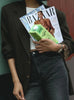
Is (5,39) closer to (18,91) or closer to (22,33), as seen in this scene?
(22,33)

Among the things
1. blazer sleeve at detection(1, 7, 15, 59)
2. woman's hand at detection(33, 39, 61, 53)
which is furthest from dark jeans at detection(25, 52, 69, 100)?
blazer sleeve at detection(1, 7, 15, 59)

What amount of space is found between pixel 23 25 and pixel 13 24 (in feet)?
0.21

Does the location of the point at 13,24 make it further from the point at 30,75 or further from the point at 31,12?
the point at 30,75

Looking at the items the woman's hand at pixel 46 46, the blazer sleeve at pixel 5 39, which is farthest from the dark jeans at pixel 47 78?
the blazer sleeve at pixel 5 39

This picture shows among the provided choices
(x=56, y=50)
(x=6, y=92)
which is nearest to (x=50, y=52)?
(x=56, y=50)

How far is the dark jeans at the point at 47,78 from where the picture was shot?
1096mm

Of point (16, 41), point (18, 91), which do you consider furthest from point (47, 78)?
point (16, 41)

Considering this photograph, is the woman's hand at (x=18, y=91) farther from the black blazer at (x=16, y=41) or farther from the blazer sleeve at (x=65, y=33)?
the blazer sleeve at (x=65, y=33)

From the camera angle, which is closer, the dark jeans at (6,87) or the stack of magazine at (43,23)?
the stack of magazine at (43,23)

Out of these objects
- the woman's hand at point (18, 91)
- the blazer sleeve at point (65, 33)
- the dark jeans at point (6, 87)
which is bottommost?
the dark jeans at point (6, 87)

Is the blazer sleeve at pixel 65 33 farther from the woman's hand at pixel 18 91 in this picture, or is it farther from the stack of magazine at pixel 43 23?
the woman's hand at pixel 18 91

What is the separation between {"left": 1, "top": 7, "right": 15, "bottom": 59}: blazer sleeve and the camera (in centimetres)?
110

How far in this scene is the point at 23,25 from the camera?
1115mm

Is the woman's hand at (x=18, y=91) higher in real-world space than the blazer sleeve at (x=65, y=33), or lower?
lower
